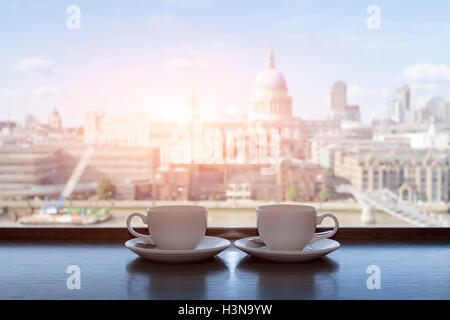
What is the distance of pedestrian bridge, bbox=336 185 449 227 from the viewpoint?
10672 mm

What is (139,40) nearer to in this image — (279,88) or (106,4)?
(106,4)

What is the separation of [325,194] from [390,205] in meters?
1.66

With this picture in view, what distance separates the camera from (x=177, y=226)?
43 centimetres

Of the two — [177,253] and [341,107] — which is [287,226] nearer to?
[177,253]

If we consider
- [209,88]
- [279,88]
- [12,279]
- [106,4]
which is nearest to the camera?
[12,279]

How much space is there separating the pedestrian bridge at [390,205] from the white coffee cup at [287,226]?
10.3 meters

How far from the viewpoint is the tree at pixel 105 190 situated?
11.6 m

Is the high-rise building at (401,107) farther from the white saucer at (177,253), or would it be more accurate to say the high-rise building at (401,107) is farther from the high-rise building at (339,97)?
the white saucer at (177,253)

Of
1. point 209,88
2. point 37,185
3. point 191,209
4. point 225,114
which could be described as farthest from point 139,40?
point 191,209

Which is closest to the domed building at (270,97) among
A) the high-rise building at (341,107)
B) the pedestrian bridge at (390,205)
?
the high-rise building at (341,107)

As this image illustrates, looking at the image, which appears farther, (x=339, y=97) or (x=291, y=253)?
(x=339, y=97)

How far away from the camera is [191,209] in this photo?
443 mm

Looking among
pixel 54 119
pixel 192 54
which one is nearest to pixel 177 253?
pixel 192 54

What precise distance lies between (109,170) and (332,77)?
5.70 m
